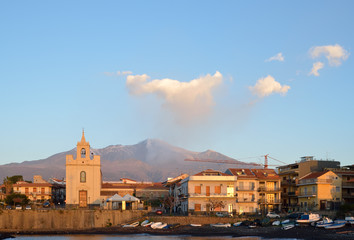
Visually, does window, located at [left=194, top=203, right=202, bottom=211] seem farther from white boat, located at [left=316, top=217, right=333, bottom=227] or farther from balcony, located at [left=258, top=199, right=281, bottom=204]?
white boat, located at [left=316, top=217, right=333, bottom=227]

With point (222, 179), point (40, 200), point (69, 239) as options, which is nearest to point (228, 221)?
point (222, 179)

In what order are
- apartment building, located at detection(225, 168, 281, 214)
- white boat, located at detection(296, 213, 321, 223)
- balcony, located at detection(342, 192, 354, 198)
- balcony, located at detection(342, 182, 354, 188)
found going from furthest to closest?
balcony, located at detection(342, 182, 354, 188)
balcony, located at detection(342, 192, 354, 198)
apartment building, located at detection(225, 168, 281, 214)
white boat, located at detection(296, 213, 321, 223)

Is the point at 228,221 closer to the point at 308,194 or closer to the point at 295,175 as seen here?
the point at 308,194

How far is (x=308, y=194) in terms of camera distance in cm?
8375

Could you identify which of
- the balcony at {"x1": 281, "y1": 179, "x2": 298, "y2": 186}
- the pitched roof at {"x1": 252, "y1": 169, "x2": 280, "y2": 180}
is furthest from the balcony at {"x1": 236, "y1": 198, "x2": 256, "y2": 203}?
the balcony at {"x1": 281, "y1": 179, "x2": 298, "y2": 186}

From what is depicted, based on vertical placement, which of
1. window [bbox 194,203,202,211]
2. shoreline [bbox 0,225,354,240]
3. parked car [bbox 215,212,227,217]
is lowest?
shoreline [bbox 0,225,354,240]

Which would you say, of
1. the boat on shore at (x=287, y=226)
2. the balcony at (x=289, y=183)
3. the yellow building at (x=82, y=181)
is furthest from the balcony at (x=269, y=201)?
the yellow building at (x=82, y=181)

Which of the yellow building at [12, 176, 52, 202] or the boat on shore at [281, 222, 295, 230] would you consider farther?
the yellow building at [12, 176, 52, 202]

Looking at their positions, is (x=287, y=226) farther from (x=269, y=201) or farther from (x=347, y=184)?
(x=347, y=184)

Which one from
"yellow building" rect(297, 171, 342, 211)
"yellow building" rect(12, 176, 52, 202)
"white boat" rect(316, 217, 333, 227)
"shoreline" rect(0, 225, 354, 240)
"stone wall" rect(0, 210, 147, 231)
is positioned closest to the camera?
"shoreline" rect(0, 225, 354, 240)

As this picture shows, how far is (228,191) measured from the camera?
80625 millimetres

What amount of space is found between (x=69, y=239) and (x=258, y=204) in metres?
34.3

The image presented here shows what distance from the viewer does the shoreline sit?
57706 millimetres

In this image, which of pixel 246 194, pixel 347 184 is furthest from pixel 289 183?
pixel 246 194
